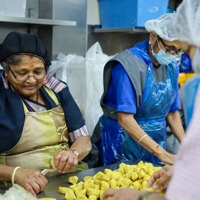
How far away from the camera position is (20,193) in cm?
137

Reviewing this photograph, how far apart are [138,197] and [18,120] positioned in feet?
3.17

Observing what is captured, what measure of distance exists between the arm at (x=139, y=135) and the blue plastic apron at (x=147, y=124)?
15 centimetres

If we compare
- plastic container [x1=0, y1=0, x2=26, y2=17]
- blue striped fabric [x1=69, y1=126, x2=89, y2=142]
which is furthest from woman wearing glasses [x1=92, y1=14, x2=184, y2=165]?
plastic container [x1=0, y1=0, x2=26, y2=17]

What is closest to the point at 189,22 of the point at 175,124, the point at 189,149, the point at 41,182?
the point at 189,149

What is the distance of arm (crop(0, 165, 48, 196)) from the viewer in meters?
1.44

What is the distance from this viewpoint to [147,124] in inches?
82.4

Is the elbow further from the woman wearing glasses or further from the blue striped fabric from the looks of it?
the blue striped fabric

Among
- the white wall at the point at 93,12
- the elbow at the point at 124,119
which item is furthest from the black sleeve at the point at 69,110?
the white wall at the point at 93,12

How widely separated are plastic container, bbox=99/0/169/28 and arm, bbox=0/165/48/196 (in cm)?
195

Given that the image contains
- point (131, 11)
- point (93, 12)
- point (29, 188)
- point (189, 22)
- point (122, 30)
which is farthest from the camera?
point (93, 12)

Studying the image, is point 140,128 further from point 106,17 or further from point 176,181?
point 106,17

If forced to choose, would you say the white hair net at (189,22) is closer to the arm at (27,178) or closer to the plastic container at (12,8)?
the arm at (27,178)

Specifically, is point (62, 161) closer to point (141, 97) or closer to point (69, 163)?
point (69, 163)

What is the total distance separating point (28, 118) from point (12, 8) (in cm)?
111
